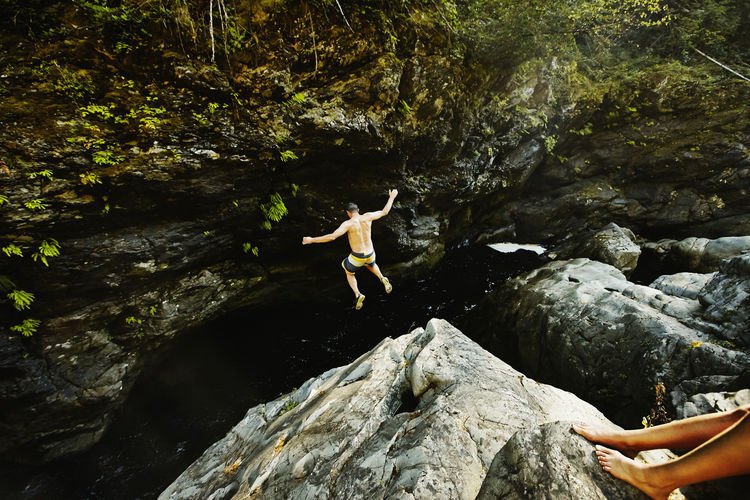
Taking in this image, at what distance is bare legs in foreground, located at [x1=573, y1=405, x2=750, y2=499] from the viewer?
6.28 feet

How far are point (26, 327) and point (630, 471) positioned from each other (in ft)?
31.0

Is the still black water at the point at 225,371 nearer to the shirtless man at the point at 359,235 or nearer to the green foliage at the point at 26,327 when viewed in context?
the green foliage at the point at 26,327

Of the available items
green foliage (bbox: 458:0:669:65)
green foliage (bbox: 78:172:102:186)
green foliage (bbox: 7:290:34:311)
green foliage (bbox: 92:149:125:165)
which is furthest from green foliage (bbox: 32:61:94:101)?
green foliage (bbox: 458:0:669:65)

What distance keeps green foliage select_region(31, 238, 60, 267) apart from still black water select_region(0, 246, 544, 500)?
4031 millimetres

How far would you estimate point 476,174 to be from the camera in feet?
38.4

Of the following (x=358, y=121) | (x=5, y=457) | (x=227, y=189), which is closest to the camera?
(x=5, y=457)

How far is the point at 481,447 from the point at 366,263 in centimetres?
487

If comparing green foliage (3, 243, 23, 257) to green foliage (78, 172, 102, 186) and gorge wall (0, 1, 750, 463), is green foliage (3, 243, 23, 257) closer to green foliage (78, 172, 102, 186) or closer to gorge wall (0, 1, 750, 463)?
gorge wall (0, 1, 750, 463)

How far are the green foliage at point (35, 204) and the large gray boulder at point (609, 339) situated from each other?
404 inches

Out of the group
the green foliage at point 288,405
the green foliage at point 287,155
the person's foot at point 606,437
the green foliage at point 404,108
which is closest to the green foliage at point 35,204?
the green foliage at point 287,155

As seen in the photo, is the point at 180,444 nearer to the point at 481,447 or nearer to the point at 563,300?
the point at 481,447

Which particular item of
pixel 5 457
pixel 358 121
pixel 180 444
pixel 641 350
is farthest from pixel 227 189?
pixel 641 350

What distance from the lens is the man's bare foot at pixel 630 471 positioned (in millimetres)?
2160

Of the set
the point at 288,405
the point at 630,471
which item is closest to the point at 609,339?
the point at 630,471
